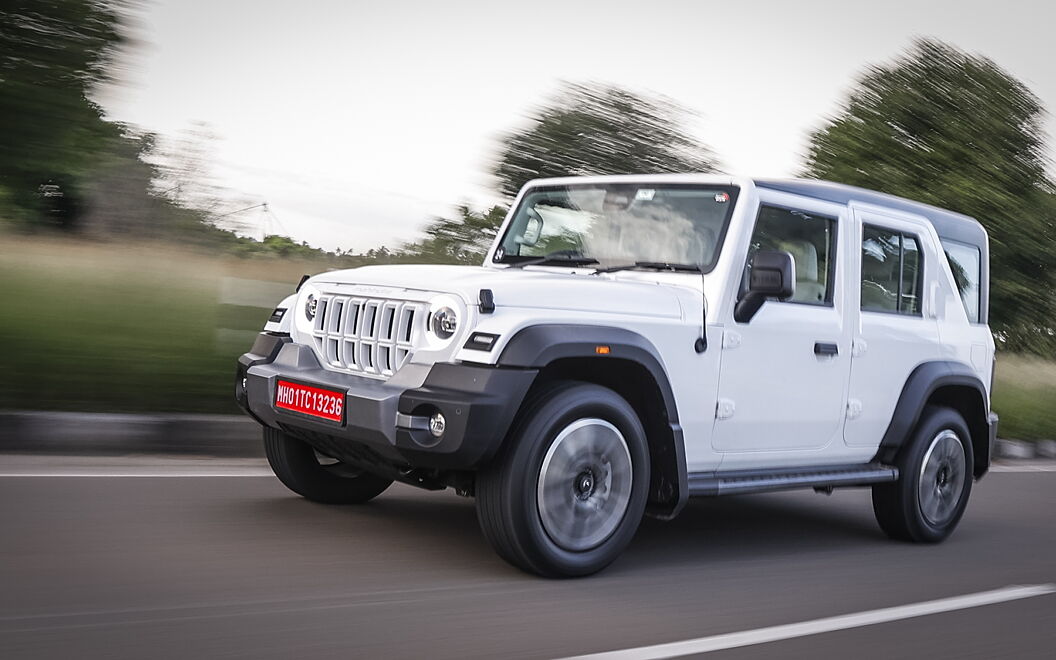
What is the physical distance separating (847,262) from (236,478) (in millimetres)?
3521

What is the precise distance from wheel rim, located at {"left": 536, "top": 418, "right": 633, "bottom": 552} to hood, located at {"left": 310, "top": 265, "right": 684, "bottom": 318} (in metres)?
0.50

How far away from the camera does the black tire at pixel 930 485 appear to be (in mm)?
6512

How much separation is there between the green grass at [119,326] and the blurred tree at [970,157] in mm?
12544

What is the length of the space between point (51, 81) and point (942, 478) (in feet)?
22.8

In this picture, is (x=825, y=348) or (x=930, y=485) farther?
(x=930, y=485)

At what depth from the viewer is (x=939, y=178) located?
2145 centimetres

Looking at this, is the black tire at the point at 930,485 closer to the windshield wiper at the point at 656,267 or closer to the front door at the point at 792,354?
the front door at the point at 792,354

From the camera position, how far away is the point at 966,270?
7.11 metres

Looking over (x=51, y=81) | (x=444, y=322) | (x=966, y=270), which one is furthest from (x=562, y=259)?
(x=51, y=81)

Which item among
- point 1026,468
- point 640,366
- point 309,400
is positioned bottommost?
point 1026,468

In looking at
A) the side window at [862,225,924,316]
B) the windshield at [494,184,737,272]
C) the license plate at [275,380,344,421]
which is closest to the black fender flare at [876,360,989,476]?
the side window at [862,225,924,316]

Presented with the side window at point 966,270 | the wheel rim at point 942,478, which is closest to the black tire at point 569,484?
the wheel rim at point 942,478

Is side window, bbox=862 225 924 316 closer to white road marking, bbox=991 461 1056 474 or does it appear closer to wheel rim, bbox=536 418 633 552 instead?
wheel rim, bbox=536 418 633 552

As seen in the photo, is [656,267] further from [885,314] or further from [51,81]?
[51,81]
